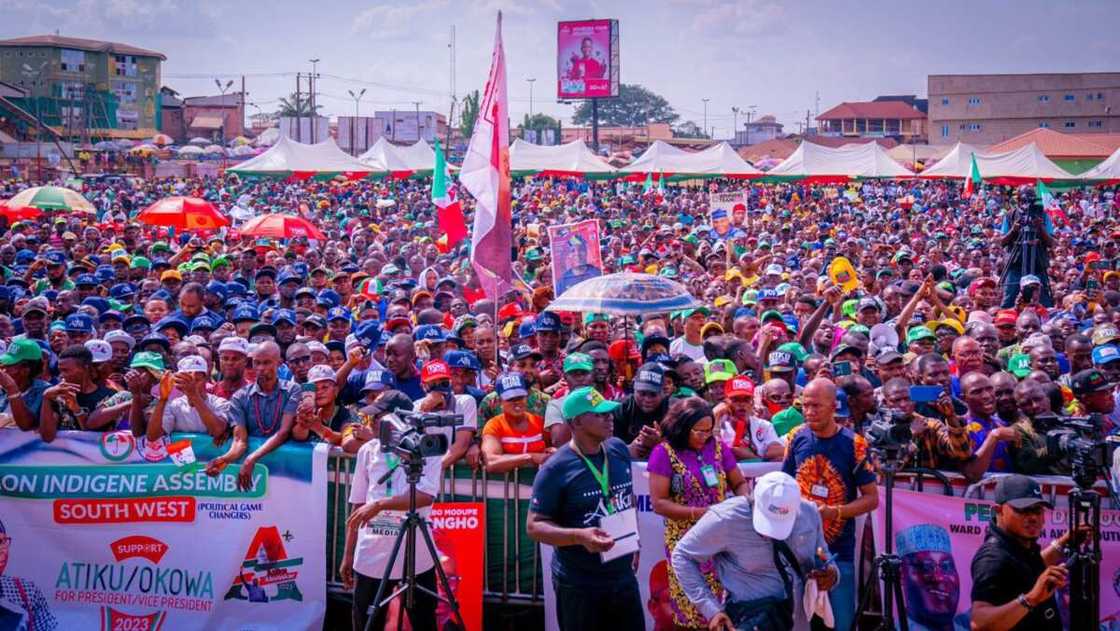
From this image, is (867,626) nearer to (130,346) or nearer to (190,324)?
(130,346)

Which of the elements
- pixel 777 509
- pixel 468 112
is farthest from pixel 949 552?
pixel 468 112

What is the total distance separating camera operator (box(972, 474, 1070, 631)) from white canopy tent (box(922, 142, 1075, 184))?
28237mm

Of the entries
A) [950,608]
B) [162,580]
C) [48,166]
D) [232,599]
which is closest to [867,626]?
[950,608]

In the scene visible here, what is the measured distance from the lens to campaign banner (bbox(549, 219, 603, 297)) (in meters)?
10.6

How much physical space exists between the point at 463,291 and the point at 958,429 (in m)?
7.73

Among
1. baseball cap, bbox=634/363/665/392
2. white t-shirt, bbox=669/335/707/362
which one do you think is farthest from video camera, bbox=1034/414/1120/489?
white t-shirt, bbox=669/335/707/362

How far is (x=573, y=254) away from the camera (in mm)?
10750

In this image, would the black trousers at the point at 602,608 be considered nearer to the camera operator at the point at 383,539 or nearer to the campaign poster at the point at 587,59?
the camera operator at the point at 383,539

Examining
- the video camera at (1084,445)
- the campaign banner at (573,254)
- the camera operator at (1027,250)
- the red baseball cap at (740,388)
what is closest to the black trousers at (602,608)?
the red baseball cap at (740,388)

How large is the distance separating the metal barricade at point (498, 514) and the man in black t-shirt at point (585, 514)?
3.67ft

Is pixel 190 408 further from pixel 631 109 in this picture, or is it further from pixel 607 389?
pixel 631 109

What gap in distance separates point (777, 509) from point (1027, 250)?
1105 centimetres

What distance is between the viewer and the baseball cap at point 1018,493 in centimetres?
466

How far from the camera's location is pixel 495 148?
852 centimetres
